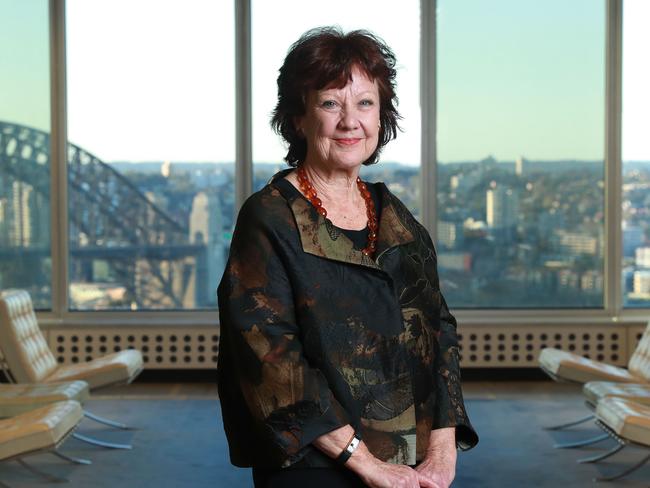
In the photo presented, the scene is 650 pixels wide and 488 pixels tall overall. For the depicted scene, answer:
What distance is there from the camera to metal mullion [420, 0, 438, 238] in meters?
7.48

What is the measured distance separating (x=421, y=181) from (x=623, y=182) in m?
1.47

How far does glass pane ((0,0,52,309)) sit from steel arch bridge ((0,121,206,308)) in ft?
0.17

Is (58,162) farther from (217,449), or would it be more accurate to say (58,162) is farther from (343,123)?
(343,123)

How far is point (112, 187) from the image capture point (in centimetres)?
766

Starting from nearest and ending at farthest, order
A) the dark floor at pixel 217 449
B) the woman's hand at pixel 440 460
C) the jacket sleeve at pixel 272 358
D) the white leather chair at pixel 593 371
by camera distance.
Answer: the jacket sleeve at pixel 272 358 < the woman's hand at pixel 440 460 < the dark floor at pixel 217 449 < the white leather chair at pixel 593 371

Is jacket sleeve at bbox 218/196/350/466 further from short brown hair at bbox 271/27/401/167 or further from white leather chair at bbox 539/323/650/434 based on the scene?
white leather chair at bbox 539/323/650/434

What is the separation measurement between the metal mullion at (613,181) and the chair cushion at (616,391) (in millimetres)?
1974

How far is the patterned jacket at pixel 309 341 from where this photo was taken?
65.5 inches

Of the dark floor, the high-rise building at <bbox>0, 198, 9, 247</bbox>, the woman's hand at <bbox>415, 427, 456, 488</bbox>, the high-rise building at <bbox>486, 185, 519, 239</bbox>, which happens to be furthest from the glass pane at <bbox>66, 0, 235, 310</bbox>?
the woman's hand at <bbox>415, 427, 456, 488</bbox>

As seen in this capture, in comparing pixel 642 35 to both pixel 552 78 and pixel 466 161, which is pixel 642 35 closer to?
pixel 552 78

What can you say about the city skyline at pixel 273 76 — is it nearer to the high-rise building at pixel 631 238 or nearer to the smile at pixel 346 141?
the high-rise building at pixel 631 238

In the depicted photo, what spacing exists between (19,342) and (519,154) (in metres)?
3.79

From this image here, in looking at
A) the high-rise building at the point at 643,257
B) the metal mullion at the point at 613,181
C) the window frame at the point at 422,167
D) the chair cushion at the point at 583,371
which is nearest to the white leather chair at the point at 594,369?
the chair cushion at the point at 583,371

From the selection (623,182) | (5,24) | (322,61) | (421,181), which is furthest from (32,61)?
(322,61)
